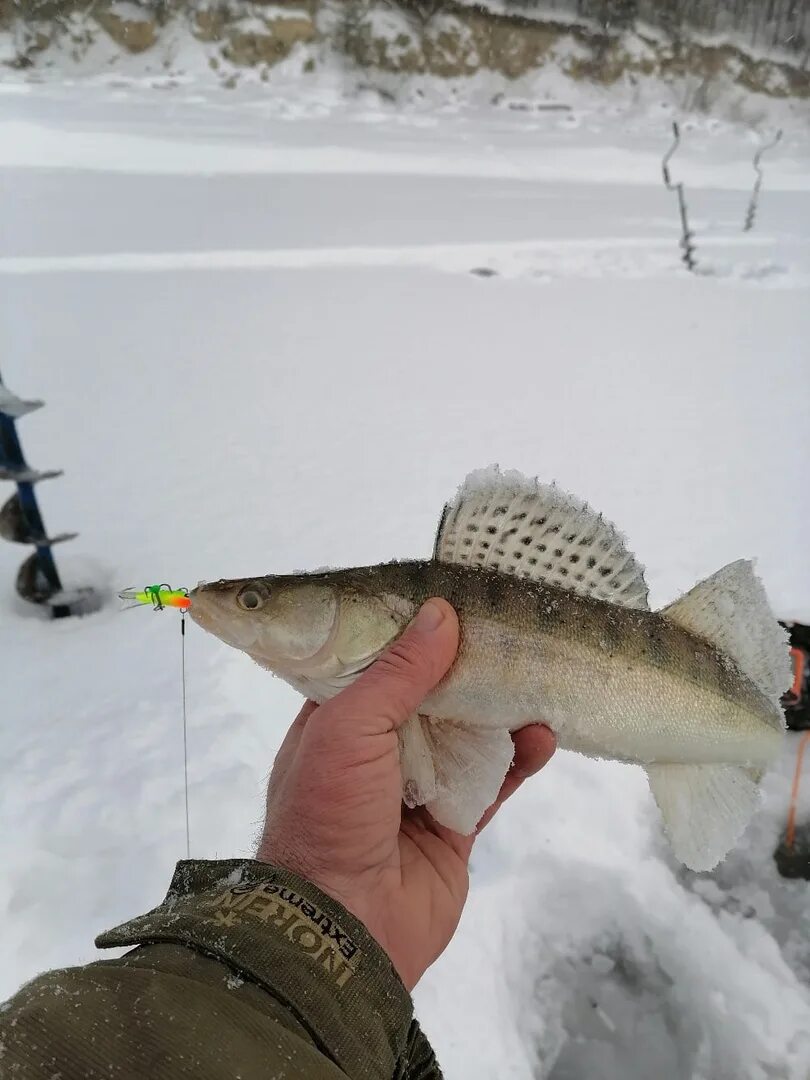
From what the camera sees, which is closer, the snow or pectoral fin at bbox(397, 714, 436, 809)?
pectoral fin at bbox(397, 714, 436, 809)

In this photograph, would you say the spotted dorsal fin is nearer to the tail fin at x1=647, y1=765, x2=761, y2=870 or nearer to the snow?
the tail fin at x1=647, y1=765, x2=761, y2=870

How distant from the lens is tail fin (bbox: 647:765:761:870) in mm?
1842

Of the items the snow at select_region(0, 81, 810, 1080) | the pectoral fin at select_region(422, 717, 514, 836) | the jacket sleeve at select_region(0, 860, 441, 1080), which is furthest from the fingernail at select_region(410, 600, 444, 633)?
the snow at select_region(0, 81, 810, 1080)

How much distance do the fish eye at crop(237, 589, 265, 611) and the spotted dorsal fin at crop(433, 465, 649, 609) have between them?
448 mm

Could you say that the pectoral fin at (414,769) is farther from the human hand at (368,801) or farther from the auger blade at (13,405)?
the auger blade at (13,405)

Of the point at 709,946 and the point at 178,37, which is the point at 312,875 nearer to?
the point at 709,946

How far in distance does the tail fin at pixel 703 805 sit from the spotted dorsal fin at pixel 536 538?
509mm

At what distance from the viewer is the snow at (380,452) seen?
249cm

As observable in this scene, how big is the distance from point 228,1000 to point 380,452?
467 cm

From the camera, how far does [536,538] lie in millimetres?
1741

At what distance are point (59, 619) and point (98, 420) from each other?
2.26 meters

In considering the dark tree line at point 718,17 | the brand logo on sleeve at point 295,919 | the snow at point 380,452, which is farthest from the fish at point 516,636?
the dark tree line at point 718,17

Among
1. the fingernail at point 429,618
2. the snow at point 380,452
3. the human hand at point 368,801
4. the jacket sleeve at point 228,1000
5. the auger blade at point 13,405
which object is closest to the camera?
the jacket sleeve at point 228,1000

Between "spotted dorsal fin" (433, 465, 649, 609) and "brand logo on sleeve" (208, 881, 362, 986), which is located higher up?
"spotted dorsal fin" (433, 465, 649, 609)
